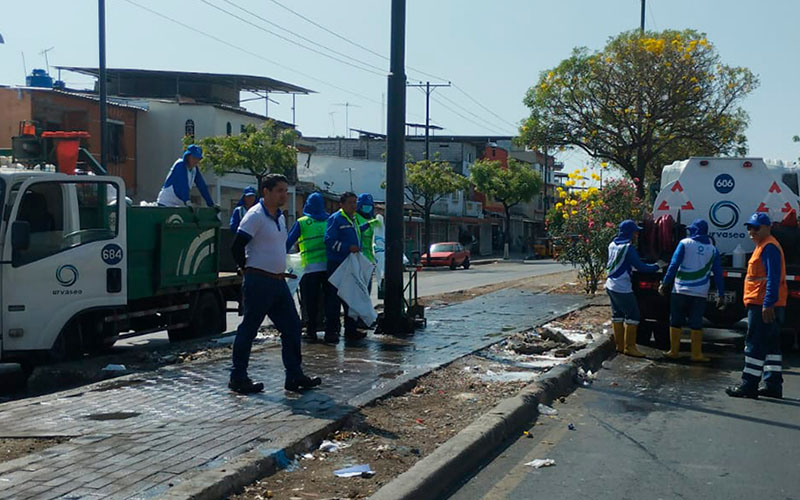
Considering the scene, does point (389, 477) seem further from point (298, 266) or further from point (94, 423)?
point (298, 266)

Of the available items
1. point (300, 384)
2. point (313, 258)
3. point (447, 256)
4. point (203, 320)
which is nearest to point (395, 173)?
point (313, 258)

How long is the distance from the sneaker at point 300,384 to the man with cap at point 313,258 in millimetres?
3433

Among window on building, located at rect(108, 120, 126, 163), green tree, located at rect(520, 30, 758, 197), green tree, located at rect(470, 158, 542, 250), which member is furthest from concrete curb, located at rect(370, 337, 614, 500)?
green tree, located at rect(470, 158, 542, 250)

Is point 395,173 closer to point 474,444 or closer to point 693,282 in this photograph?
point 693,282

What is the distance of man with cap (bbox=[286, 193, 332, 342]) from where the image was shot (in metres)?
11.5

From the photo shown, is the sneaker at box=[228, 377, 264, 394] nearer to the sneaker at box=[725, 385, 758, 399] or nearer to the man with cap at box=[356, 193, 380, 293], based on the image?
the man with cap at box=[356, 193, 380, 293]

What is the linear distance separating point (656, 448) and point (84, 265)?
6.23 metres

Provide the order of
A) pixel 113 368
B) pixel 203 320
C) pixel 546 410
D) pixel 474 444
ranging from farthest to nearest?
1. pixel 203 320
2. pixel 113 368
3. pixel 546 410
4. pixel 474 444

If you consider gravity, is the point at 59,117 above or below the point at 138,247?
above

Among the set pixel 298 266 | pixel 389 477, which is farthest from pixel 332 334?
pixel 389 477

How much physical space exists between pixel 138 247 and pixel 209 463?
5771mm

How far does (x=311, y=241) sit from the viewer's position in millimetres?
11523

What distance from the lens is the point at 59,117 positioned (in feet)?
121

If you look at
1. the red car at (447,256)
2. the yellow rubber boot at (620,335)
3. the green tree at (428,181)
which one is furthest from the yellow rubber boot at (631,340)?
the green tree at (428,181)
